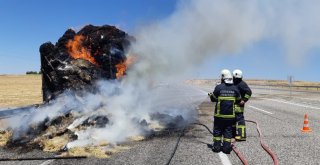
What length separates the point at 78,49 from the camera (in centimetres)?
1441

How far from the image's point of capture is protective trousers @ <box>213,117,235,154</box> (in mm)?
8848

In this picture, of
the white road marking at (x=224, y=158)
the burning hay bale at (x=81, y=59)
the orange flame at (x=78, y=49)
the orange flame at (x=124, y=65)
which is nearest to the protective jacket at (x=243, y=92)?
the white road marking at (x=224, y=158)

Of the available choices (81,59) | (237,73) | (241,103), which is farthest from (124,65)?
(241,103)

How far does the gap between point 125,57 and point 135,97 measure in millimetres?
1573

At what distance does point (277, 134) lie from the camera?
1145 cm

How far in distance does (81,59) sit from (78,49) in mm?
491

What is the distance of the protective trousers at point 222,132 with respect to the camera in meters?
8.85

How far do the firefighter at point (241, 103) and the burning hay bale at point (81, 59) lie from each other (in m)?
5.27

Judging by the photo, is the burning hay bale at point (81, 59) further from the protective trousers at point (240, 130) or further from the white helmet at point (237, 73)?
the protective trousers at point (240, 130)

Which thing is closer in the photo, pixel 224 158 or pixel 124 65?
pixel 224 158

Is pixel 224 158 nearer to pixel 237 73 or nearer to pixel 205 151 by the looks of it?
pixel 205 151

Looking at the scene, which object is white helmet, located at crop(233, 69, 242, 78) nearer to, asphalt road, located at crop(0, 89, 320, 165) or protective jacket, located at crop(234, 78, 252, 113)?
protective jacket, located at crop(234, 78, 252, 113)

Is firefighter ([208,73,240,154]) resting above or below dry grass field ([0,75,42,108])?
above

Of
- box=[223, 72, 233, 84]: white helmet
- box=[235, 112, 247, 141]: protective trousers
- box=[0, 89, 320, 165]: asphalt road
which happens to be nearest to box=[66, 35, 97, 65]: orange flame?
box=[0, 89, 320, 165]: asphalt road
